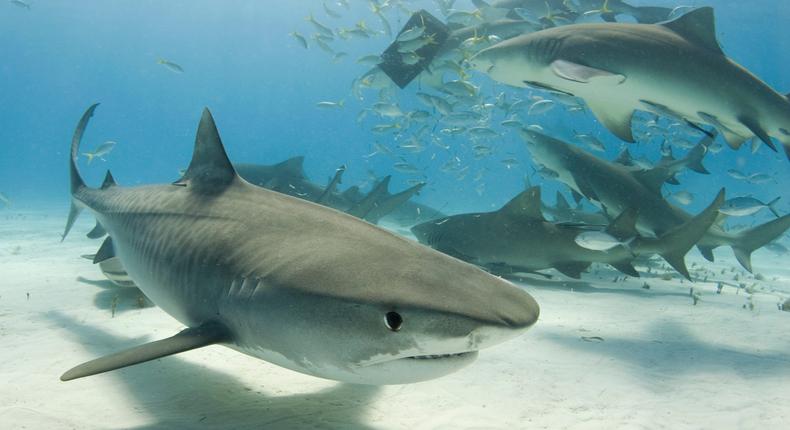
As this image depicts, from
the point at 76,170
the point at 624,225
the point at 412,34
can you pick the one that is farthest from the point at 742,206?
the point at 76,170

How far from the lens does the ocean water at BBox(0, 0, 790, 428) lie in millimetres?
7953

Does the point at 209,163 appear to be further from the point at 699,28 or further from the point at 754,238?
the point at 754,238

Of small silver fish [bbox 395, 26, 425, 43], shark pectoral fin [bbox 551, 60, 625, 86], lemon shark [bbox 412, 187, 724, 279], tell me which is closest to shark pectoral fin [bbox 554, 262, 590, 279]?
lemon shark [bbox 412, 187, 724, 279]

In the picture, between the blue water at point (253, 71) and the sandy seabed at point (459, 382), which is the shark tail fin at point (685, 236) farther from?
the blue water at point (253, 71)

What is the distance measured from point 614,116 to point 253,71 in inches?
7128

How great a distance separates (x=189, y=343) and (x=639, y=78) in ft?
14.4

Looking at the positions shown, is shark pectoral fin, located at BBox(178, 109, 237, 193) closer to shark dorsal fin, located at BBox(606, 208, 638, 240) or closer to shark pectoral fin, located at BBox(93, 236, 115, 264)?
shark pectoral fin, located at BBox(93, 236, 115, 264)

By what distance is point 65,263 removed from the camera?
27.1ft

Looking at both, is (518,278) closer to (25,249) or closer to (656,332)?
(656,332)

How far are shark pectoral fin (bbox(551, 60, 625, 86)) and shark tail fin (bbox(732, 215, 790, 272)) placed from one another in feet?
13.6

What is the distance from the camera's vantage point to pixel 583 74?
4246 mm

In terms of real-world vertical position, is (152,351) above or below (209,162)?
below

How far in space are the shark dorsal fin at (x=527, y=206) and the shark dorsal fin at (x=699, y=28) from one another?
107 inches

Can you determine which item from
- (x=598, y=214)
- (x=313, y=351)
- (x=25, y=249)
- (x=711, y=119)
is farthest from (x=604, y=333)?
(x=25, y=249)
